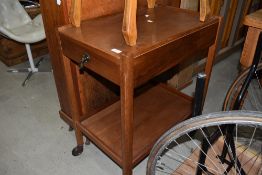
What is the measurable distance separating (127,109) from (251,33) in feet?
2.16

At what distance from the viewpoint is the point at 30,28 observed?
239 cm

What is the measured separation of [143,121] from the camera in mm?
1458

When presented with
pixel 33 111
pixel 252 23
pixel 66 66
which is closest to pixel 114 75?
pixel 66 66

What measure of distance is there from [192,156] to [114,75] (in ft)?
2.45

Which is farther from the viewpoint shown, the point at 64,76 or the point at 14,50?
the point at 14,50

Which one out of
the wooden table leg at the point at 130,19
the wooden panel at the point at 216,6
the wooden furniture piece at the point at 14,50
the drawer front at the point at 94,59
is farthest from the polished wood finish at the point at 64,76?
the wooden furniture piece at the point at 14,50

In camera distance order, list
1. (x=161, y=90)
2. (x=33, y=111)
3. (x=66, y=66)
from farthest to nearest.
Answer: (x=33, y=111) < (x=161, y=90) < (x=66, y=66)

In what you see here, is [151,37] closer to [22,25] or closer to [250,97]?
[250,97]

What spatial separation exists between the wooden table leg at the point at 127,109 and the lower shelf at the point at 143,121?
6 cm

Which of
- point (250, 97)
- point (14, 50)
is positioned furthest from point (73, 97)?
point (14, 50)

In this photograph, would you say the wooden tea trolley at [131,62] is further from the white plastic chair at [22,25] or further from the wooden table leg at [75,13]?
the white plastic chair at [22,25]

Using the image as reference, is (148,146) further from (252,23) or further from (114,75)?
(252,23)

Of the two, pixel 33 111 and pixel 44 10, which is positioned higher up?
pixel 44 10

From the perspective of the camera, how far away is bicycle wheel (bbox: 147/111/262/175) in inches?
28.5
